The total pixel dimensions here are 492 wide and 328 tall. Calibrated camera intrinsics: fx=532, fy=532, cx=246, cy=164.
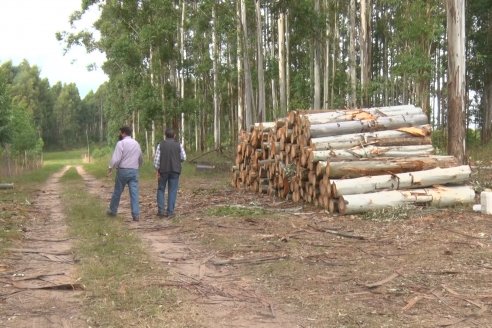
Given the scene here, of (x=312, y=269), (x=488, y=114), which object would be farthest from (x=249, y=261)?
(x=488, y=114)

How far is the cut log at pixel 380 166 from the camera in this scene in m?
11.1

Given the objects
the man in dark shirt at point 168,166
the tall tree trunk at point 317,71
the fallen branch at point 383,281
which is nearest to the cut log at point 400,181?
the man in dark shirt at point 168,166

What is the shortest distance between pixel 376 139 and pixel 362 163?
1258mm

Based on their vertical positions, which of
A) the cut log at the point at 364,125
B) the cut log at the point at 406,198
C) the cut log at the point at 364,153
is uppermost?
the cut log at the point at 364,125

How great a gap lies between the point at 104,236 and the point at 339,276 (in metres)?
4.27

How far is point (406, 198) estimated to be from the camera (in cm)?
1067

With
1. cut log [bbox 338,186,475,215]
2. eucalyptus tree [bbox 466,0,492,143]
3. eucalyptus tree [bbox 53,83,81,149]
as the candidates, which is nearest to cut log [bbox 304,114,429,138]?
cut log [bbox 338,186,475,215]

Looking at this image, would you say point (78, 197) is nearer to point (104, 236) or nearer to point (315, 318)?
point (104, 236)

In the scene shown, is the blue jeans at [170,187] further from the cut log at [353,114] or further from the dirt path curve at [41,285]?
the cut log at [353,114]

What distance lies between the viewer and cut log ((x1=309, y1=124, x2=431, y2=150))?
1207 centimetres

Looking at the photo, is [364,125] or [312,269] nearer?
[312,269]

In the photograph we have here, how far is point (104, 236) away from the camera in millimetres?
8805

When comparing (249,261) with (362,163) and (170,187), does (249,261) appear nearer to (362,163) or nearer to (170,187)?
(170,187)

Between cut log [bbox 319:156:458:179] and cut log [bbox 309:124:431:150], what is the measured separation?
0.84 m
